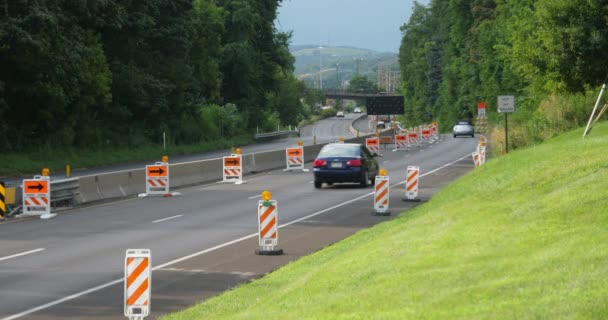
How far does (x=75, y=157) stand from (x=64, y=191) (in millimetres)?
24356

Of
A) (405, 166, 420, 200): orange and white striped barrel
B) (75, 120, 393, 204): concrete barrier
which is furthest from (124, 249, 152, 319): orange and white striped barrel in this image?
(75, 120, 393, 204): concrete barrier

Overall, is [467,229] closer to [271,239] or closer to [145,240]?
[271,239]

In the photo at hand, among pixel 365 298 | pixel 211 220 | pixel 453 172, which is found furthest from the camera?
pixel 453 172

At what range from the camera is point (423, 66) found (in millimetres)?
177750

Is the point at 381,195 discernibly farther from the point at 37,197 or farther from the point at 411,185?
the point at 37,197

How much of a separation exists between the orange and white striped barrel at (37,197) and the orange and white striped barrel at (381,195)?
8240mm

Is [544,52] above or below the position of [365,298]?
above

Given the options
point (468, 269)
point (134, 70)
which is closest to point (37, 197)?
point (468, 269)

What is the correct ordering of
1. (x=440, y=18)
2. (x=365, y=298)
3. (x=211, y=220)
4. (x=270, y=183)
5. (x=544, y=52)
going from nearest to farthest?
(x=365, y=298)
(x=211, y=220)
(x=544, y=52)
(x=270, y=183)
(x=440, y=18)

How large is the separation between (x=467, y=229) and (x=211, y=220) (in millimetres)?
10370

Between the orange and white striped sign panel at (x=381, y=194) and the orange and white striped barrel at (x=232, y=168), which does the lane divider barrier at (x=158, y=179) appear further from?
the orange and white striped sign panel at (x=381, y=194)

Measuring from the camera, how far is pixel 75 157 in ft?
172

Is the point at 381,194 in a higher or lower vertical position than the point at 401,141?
higher

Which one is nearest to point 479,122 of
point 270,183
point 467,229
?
point 270,183
